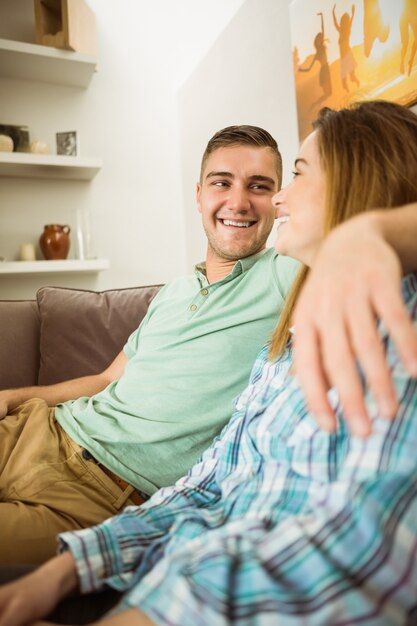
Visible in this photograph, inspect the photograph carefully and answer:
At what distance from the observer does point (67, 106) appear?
3227mm

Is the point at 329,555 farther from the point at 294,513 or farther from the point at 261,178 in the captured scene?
the point at 261,178

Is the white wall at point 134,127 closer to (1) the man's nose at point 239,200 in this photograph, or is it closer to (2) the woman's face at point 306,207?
(1) the man's nose at point 239,200

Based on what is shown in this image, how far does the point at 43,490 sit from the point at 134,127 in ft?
9.42

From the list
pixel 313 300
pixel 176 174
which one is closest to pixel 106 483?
pixel 313 300

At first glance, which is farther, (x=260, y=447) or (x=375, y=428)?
(x=260, y=447)

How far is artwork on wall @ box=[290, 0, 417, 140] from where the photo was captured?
1.50 m

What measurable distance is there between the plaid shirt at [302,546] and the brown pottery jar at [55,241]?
8.37 ft

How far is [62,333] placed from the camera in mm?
1774

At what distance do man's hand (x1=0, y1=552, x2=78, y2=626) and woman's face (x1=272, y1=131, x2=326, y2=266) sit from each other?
597mm

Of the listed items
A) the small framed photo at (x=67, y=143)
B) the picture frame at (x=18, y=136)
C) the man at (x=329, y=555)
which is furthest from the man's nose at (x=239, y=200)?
the picture frame at (x=18, y=136)

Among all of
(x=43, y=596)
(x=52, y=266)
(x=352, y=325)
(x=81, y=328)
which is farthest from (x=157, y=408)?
(x=52, y=266)

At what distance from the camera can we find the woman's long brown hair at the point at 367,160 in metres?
0.72

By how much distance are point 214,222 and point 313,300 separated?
3.65 ft

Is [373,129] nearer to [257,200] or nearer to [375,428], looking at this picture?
[375,428]
